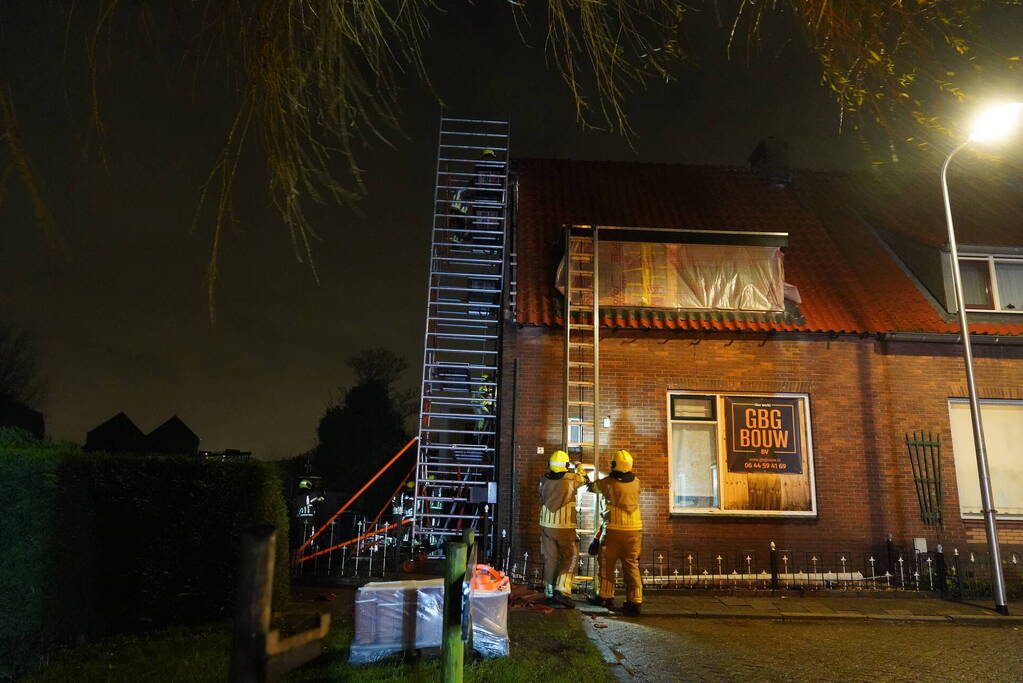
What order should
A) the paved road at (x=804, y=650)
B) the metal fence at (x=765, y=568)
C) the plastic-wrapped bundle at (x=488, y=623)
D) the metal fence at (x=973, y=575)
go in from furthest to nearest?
the metal fence at (x=765, y=568) < the metal fence at (x=973, y=575) < the paved road at (x=804, y=650) < the plastic-wrapped bundle at (x=488, y=623)

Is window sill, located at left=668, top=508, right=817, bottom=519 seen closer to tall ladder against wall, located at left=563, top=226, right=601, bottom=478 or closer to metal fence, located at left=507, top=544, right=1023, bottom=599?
metal fence, located at left=507, top=544, right=1023, bottom=599

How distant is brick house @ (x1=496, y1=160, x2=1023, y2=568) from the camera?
36.6 ft

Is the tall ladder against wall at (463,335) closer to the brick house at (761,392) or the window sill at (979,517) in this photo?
the brick house at (761,392)

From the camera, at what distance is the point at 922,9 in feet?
14.3

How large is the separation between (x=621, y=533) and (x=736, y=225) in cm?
800

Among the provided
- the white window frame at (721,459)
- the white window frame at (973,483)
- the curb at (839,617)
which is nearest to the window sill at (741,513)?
the white window frame at (721,459)

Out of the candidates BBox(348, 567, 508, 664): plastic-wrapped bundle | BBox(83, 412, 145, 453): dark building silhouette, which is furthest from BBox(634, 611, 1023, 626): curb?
BBox(83, 412, 145, 453): dark building silhouette

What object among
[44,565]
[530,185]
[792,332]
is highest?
[530,185]

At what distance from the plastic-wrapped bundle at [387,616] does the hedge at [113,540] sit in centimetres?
229

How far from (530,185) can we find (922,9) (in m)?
11.1

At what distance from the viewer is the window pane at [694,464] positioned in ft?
37.5

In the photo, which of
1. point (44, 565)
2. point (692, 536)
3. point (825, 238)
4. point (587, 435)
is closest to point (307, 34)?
point (44, 565)

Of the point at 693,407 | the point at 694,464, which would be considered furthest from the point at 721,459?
the point at 693,407

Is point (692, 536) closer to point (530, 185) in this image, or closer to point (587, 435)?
point (587, 435)
